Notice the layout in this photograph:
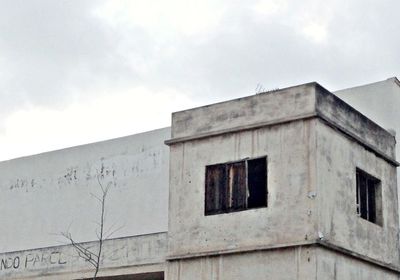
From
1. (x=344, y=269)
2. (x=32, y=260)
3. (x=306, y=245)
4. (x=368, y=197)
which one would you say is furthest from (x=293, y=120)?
(x=32, y=260)

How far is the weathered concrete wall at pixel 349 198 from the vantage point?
17.0m

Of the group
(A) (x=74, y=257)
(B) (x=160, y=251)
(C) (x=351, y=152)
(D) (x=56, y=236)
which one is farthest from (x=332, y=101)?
(D) (x=56, y=236)

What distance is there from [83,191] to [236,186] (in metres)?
12.2

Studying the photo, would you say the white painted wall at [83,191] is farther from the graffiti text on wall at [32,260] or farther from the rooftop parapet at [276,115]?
the rooftop parapet at [276,115]

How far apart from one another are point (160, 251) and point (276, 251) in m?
4.13

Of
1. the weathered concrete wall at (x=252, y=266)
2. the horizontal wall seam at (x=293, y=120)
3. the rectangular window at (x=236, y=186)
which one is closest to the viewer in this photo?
the weathered concrete wall at (x=252, y=266)

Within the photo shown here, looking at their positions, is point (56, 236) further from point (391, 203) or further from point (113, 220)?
point (391, 203)

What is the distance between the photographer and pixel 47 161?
30.2m

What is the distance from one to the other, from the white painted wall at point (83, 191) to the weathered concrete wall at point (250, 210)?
882 cm

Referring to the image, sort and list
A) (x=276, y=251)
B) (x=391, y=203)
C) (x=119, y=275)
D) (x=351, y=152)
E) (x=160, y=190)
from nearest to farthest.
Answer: (x=276, y=251), (x=351, y=152), (x=391, y=203), (x=119, y=275), (x=160, y=190)

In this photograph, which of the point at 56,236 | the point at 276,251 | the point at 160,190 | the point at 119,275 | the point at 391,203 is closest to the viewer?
the point at 276,251

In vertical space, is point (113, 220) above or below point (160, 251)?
above

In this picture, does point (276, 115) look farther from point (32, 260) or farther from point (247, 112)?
point (32, 260)

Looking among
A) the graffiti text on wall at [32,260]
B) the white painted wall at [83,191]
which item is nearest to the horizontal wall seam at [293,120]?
the graffiti text on wall at [32,260]
